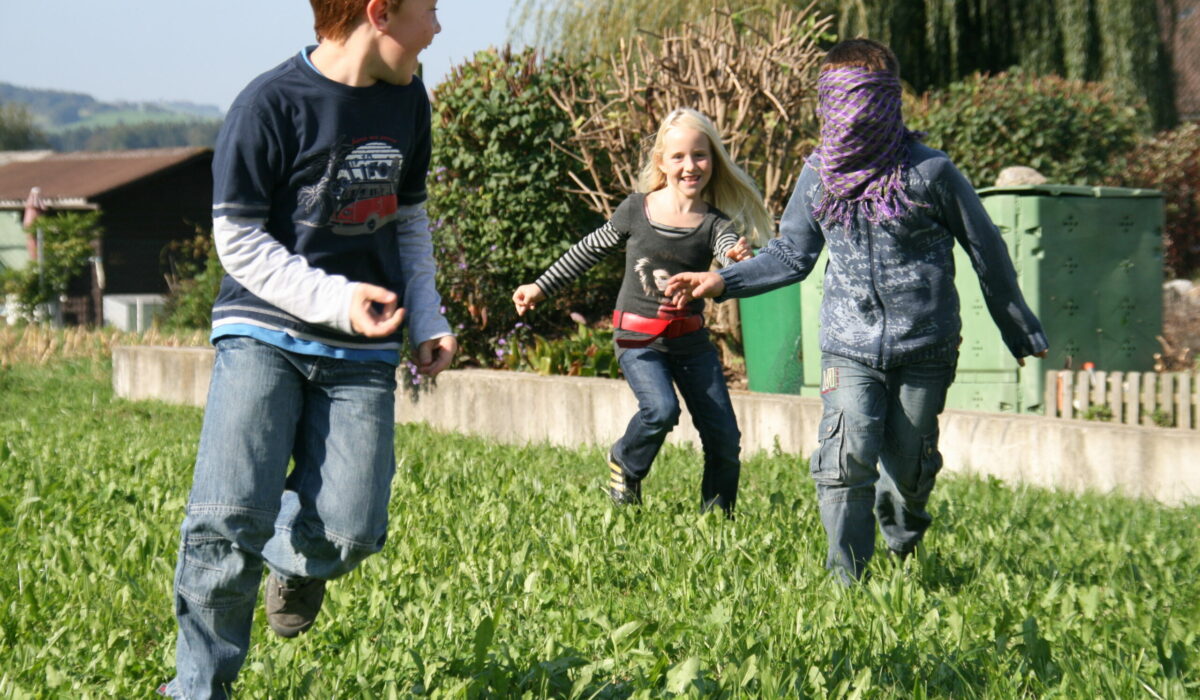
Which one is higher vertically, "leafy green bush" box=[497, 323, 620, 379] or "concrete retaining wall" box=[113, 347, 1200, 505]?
"leafy green bush" box=[497, 323, 620, 379]

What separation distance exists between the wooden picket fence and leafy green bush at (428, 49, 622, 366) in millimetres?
4027

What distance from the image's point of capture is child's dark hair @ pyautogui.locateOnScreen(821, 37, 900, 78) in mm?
→ 4270

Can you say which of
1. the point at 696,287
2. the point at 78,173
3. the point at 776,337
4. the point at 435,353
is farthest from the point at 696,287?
the point at 78,173

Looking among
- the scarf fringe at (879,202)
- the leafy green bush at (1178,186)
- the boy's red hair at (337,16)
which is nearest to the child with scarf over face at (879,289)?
the scarf fringe at (879,202)

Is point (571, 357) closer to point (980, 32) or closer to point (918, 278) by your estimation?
point (918, 278)

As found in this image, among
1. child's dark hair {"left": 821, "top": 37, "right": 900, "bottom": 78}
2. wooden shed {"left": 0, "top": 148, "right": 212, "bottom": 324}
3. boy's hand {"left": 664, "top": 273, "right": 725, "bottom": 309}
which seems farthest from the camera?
wooden shed {"left": 0, "top": 148, "right": 212, "bottom": 324}

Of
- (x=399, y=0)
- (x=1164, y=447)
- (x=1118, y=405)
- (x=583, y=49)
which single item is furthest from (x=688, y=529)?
(x=583, y=49)

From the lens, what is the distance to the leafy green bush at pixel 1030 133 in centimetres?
1330

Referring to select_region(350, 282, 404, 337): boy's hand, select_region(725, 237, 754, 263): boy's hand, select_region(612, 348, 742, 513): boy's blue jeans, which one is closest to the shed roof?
select_region(612, 348, 742, 513): boy's blue jeans

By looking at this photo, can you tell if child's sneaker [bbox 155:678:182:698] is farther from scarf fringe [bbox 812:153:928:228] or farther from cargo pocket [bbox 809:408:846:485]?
scarf fringe [bbox 812:153:928:228]

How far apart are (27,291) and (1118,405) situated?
70.3 ft

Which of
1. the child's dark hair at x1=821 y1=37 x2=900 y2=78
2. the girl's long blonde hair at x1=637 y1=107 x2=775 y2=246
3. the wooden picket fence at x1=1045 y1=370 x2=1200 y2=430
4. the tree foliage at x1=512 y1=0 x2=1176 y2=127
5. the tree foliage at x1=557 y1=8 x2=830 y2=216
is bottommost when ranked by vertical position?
the wooden picket fence at x1=1045 y1=370 x2=1200 y2=430

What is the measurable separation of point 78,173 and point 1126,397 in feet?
116

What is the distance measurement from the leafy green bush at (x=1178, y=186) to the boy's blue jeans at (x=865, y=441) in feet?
40.3
